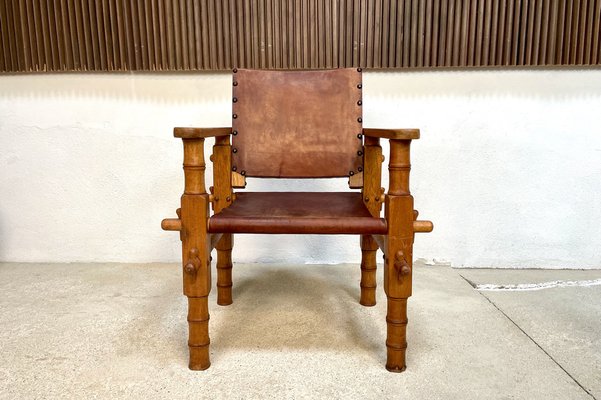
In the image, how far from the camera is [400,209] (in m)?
1.56

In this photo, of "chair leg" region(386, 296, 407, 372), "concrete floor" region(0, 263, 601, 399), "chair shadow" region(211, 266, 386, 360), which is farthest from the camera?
"chair shadow" region(211, 266, 386, 360)

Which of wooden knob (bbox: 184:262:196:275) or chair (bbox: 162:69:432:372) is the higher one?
chair (bbox: 162:69:432:372)

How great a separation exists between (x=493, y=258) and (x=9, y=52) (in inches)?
118

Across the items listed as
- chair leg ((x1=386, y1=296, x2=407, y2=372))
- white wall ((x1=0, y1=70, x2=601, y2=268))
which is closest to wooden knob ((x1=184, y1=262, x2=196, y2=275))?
chair leg ((x1=386, y1=296, x2=407, y2=372))

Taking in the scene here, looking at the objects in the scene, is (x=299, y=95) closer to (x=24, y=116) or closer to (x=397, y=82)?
(x=397, y=82)

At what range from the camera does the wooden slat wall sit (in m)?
2.48

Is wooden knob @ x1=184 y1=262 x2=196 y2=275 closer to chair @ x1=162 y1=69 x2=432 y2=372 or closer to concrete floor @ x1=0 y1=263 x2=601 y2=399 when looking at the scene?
chair @ x1=162 y1=69 x2=432 y2=372

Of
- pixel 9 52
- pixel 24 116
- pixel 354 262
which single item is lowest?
pixel 354 262

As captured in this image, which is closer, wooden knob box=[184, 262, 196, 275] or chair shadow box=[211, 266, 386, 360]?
wooden knob box=[184, 262, 196, 275]

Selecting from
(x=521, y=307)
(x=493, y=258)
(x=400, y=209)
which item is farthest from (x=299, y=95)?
(x=493, y=258)

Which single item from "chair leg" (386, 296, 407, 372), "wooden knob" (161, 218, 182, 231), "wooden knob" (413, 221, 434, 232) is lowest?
"chair leg" (386, 296, 407, 372)

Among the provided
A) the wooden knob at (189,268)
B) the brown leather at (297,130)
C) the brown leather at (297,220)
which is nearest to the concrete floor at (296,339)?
the wooden knob at (189,268)

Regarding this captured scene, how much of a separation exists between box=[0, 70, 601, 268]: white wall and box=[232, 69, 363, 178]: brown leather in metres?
0.72

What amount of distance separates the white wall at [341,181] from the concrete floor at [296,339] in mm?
232
